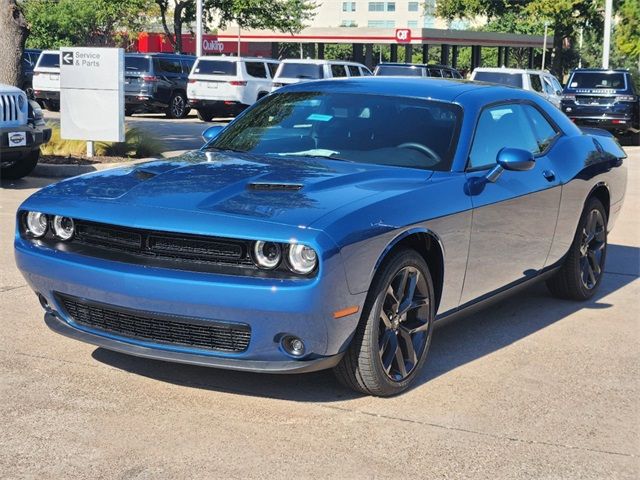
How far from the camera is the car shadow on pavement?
509 cm

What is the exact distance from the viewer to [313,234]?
438cm

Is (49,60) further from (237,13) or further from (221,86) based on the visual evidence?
(237,13)

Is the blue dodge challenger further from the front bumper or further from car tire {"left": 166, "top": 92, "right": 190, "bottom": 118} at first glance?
car tire {"left": 166, "top": 92, "right": 190, "bottom": 118}

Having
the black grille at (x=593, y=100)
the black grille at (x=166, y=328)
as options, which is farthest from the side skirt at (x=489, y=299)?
the black grille at (x=593, y=100)

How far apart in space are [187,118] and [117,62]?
15552 millimetres

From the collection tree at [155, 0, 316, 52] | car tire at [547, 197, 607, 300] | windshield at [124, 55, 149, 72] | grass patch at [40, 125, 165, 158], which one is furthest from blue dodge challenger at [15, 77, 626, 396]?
tree at [155, 0, 316, 52]

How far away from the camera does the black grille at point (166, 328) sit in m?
4.58

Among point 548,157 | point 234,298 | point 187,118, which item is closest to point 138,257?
point 234,298

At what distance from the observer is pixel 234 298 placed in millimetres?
4418

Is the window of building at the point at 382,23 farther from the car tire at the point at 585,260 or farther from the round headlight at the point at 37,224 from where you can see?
the round headlight at the point at 37,224

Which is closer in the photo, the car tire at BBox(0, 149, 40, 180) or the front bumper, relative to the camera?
the front bumper

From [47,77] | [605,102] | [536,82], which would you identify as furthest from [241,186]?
[47,77]

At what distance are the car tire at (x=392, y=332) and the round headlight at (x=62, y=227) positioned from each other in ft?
4.87

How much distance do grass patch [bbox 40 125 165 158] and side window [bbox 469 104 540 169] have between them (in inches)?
393
